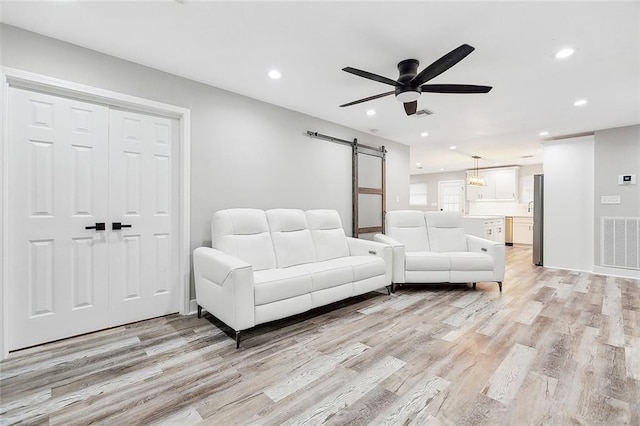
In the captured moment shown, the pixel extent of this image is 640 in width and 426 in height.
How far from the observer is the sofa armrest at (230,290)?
87.9 inches

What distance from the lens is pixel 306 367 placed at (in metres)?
1.97

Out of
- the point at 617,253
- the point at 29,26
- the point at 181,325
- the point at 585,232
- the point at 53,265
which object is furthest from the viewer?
the point at 585,232

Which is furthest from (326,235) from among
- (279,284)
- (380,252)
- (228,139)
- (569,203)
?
(569,203)

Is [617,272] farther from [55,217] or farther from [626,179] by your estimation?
[55,217]

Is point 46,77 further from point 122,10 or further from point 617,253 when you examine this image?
point 617,253

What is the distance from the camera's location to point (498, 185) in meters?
8.44

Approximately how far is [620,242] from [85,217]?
22.8ft

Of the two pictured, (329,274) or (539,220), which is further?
(539,220)

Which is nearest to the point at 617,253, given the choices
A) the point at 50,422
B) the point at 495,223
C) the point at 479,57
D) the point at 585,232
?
the point at 585,232

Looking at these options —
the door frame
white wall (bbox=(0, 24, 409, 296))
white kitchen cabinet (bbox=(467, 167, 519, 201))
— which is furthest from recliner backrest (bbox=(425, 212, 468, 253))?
white kitchen cabinet (bbox=(467, 167, 519, 201))

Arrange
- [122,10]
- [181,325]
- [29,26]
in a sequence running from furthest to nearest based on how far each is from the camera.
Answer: [181,325] < [29,26] < [122,10]

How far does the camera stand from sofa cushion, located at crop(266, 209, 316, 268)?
10.5ft

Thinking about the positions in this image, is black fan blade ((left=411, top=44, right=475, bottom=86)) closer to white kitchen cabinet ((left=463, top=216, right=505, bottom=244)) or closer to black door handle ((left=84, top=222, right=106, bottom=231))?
black door handle ((left=84, top=222, right=106, bottom=231))

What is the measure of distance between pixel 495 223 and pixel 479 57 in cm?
583
